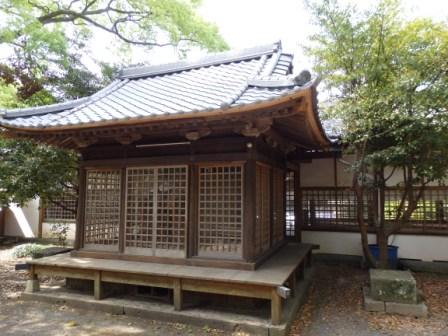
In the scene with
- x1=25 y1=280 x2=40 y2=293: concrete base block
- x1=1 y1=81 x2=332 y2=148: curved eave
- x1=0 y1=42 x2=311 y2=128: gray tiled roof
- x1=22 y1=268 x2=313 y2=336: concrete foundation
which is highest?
x1=0 y1=42 x2=311 y2=128: gray tiled roof

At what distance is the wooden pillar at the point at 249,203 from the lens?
543 cm

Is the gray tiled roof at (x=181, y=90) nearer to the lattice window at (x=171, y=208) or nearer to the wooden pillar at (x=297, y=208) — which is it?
the lattice window at (x=171, y=208)

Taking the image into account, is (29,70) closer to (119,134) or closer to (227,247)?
(119,134)

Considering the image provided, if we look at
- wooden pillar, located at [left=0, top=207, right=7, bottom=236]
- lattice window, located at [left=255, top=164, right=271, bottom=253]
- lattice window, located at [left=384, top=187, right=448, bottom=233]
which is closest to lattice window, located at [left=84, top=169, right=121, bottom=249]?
lattice window, located at [left=255, top=164, right=271, bottom=253]

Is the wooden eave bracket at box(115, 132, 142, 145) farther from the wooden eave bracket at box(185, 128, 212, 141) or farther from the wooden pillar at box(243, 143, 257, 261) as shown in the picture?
the wooden pillar at box(243, 143, 257, 261)

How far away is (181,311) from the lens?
Answer: 17.0 ft

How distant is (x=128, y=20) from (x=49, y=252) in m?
10.6

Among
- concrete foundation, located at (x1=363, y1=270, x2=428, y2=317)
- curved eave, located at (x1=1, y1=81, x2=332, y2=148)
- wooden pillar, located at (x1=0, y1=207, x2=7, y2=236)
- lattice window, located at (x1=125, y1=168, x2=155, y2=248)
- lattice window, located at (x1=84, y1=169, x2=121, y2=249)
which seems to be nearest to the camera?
curved eave, located at (x1=1, y1=81, x2=332, y2=148)

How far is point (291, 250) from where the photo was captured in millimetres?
7266

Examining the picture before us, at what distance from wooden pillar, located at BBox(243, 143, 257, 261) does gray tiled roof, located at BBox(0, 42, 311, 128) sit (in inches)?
44.9

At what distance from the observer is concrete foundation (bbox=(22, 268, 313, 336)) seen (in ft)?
15.4

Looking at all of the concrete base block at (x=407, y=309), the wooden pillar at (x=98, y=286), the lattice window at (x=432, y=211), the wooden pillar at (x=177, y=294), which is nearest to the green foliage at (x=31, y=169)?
the wooden pillar at (x=98, y=286)

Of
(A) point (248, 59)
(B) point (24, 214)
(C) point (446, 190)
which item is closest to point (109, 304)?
(A) point (248, 59)

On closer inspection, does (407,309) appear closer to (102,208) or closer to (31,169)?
(102,208)
